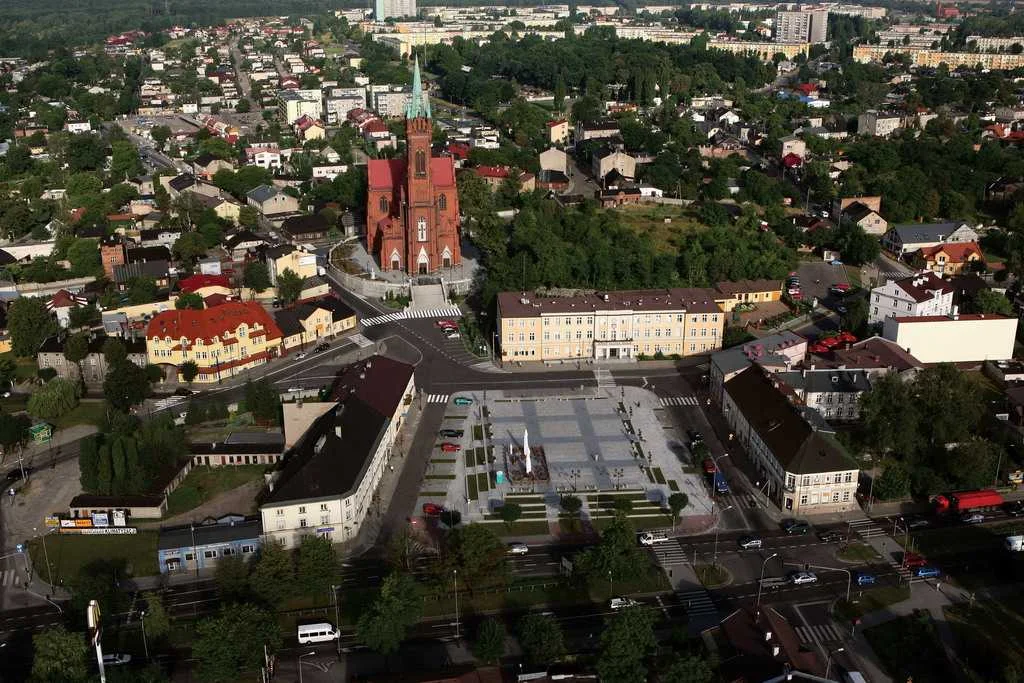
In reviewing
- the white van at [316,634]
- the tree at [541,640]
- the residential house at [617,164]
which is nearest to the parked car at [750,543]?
the tree at [541,640]

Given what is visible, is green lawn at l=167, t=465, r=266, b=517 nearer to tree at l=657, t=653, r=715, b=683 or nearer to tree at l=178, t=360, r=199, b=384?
tree at l=178, t=360, r=199, b=384

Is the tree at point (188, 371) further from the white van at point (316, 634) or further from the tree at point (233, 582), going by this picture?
the white van at point (316, 634)

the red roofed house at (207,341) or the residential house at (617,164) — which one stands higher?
the residential house at (617,164)

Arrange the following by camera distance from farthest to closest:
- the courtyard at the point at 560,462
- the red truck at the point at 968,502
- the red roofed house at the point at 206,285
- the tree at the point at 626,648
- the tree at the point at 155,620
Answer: the red roofed house at the point at 206,285, the courtyard at the point at 560,462, the red truck at the point at 968,502, the tree at the point at 155,620, the tree at the point at 626,648

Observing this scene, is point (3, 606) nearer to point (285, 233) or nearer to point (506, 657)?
point (506, 657)

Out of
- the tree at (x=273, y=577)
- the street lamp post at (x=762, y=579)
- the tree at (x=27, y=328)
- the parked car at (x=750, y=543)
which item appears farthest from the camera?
the tree at (x=27, y=328)

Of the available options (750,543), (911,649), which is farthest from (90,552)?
(911,649)
